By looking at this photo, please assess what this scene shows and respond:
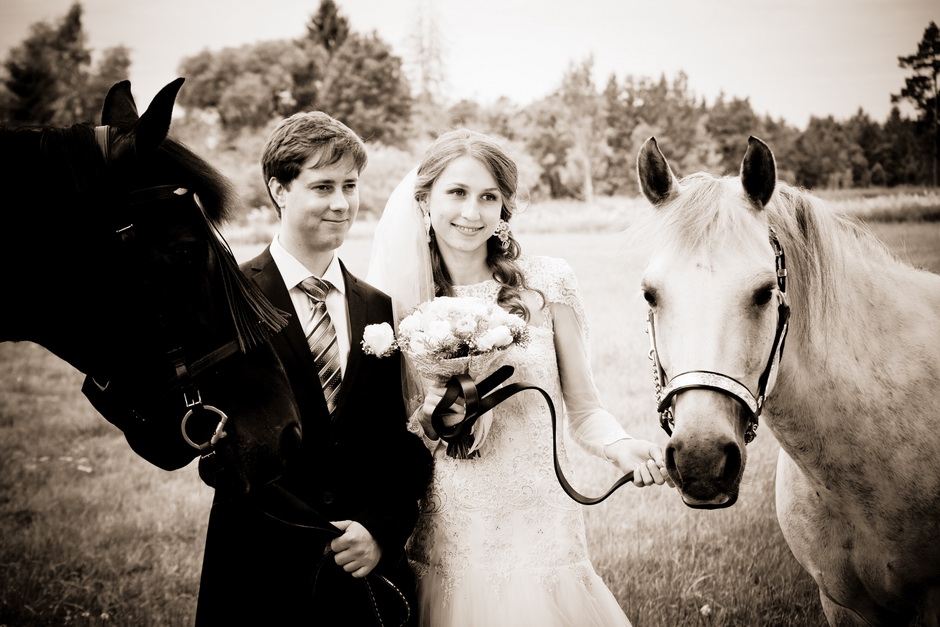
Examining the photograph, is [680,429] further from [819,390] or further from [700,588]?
[700,588]

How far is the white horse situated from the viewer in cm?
168

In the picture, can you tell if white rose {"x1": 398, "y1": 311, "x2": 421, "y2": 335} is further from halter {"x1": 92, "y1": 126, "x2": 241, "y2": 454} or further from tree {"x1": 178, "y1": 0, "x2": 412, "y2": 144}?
tree {"x1": 178, "y1": 0, "x2": 412, "y2": 144}

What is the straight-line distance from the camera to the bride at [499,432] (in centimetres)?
213

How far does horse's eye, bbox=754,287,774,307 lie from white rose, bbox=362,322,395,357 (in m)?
1.30

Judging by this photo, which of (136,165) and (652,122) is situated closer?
(136,165)

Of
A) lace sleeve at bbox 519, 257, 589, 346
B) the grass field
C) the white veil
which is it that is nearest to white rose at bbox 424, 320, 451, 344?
the white veil

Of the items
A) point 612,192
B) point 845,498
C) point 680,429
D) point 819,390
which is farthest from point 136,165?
point 612,192

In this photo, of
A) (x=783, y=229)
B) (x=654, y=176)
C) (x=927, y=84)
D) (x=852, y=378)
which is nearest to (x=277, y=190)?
(x=654, y=176)

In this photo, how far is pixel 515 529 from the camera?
2227 mm

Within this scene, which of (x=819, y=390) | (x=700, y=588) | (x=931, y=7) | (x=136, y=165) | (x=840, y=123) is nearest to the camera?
(x=136, y=165)

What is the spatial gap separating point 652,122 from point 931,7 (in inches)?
1260

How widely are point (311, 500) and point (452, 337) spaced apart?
914 mm

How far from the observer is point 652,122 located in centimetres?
3519

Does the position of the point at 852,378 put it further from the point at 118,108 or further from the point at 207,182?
the point at 118,108
